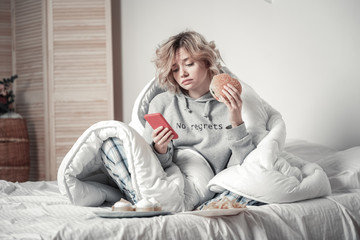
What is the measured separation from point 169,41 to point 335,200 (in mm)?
892

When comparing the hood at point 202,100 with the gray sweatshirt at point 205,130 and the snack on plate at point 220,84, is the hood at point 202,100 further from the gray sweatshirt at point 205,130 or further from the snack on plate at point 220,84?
the snack on plate at point 220,84

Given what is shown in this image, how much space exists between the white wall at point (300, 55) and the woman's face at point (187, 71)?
80 centimetres

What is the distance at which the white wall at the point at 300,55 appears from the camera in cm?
224

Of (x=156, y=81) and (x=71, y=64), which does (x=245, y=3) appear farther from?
(x=71, y=64)

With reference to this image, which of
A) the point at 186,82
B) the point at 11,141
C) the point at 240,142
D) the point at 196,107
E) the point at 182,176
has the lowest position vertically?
the point at 11,141

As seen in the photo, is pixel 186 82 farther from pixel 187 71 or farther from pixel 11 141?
→ pixel 11 141

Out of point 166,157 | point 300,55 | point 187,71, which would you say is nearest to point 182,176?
point 166,157

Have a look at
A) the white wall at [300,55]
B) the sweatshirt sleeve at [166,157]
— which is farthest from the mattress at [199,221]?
the white wall at [300,55]

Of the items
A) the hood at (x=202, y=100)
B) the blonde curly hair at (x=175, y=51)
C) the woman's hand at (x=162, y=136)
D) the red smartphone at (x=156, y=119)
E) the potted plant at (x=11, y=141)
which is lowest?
the potted plant at (x=11, y=141)

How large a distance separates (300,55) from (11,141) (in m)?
2.39

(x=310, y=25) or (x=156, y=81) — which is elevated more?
(x=310, y=25)

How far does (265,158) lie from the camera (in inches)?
58.7

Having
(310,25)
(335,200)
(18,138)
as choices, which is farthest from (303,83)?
(18,138)

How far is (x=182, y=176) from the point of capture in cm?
156
